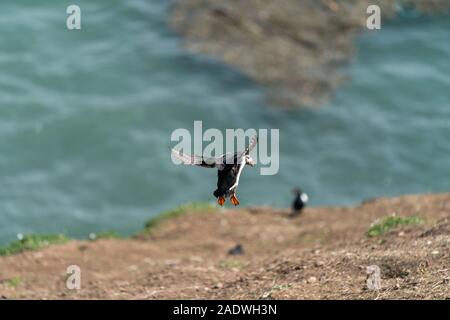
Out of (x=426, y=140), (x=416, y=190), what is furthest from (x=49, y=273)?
(x=426, y=140)

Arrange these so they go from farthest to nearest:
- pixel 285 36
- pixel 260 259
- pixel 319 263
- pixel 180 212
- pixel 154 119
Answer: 1. pixel 285 36
2. pixel 154 119
3. pixel 180 212
4. pixel 260 259
5. pixel 319 263

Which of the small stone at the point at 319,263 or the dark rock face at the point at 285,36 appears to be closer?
the small stone at the point at 319,263

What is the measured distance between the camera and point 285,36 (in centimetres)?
3559

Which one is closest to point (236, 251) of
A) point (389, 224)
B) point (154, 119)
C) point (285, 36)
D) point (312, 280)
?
point (389, 224)

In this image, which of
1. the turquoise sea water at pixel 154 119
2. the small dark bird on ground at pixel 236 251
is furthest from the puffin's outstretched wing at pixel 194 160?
the turquoise sea water at pixel 154 119

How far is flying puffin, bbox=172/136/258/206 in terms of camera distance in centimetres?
938

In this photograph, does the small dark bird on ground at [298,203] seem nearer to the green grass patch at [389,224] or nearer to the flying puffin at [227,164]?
the green grass patch at [389,224]

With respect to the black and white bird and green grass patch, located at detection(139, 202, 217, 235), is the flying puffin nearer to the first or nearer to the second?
green grass patch, located at detection(139, 202, 217, 235)

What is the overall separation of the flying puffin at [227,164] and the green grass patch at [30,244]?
1207 cm

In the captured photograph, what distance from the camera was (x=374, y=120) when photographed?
108 ft

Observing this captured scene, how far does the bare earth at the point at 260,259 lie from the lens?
47.7 feet

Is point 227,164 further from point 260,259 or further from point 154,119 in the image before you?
point 154,119

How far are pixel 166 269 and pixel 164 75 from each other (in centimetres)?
1697

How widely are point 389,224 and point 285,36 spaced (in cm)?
1836
